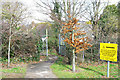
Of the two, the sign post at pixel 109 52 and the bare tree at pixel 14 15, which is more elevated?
the bare tree at pixel 14 15

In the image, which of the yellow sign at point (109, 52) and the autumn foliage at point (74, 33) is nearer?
the yellow sign at point (109, 52)

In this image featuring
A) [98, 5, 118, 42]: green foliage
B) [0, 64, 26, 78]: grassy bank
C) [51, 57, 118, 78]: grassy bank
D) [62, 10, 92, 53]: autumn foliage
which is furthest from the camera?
[98, 5, 118, 42]: green foliage

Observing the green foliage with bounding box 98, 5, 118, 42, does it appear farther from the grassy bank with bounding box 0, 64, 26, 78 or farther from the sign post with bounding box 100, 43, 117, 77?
the grassy bank with bounding box 0, 64, 26, 78

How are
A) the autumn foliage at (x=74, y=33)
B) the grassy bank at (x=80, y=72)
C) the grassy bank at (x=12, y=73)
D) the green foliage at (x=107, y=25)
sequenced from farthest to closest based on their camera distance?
the green foliage at (x=107, y=25) → the autumn foliage at (x=74, y=33) → the grassy bank at (x=80, y=72) → the grassy bank at (x=12, y=73)

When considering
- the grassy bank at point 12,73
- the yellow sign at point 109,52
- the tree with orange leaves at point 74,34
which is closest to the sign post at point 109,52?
the yellow sign at point 109,52

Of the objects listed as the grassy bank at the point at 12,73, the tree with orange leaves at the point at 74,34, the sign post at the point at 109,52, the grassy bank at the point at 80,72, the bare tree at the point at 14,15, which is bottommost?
the grassy bank at the point at 80,72

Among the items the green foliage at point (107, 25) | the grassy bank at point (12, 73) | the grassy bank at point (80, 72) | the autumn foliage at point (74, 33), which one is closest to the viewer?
the grassy bank at point (12, 73)

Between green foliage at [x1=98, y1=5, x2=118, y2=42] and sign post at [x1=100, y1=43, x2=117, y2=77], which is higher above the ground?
green foliage at [x1=98, y1=5, x2=118, y2=42]

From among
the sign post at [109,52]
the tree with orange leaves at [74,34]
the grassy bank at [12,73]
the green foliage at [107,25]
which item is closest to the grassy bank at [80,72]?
the tree with orange leaves at [74,34]

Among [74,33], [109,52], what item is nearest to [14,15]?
[74,33]

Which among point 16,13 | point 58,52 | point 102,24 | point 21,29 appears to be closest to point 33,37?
point 21,29

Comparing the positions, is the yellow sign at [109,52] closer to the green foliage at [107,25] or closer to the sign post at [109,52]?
the sign post at [109,52]

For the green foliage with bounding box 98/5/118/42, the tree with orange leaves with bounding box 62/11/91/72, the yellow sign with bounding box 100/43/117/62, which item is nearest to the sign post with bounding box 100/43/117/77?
the yellow sign with bounding box 100/43/117/62

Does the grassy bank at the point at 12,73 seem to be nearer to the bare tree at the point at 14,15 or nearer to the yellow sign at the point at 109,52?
the bare tree at the point at 14,15
